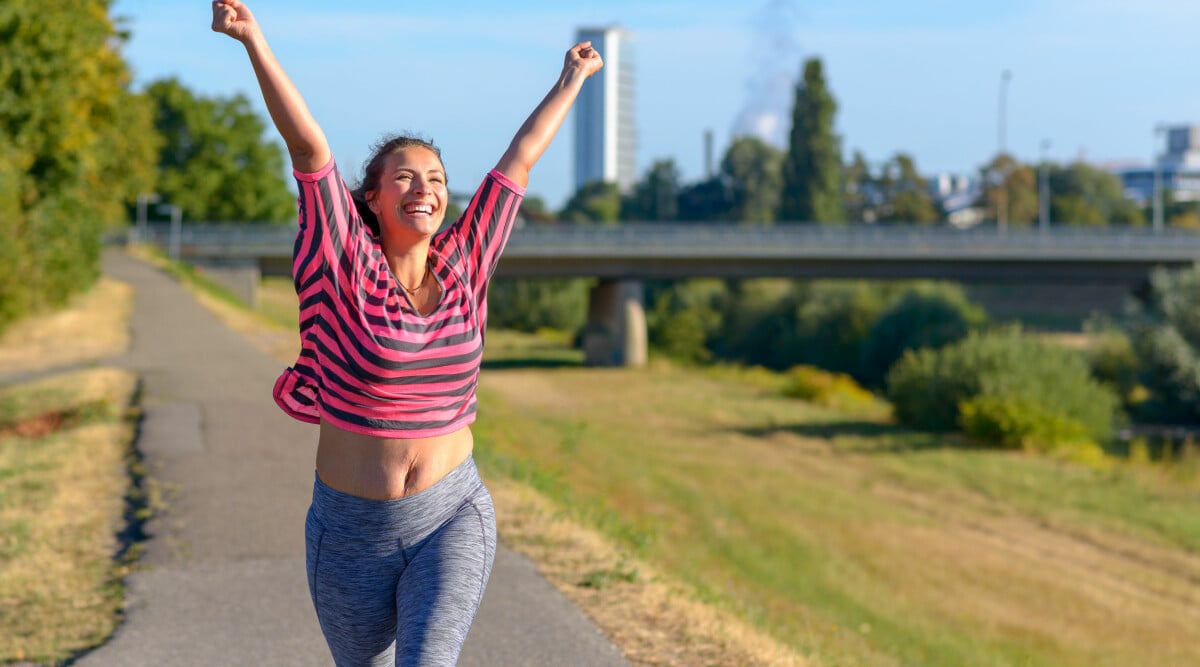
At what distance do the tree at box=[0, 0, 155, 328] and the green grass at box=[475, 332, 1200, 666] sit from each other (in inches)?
540

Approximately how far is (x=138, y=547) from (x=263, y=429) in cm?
559

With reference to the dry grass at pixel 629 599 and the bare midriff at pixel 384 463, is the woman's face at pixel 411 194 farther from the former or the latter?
the dry grass at pixel 629 599

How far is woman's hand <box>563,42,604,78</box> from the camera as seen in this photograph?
3.93m

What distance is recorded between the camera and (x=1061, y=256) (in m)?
55.4

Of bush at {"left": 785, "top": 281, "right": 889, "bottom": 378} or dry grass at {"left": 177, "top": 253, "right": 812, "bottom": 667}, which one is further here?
bush at {"left": 785, "top": 281, "right": 889, "bottom": 378}

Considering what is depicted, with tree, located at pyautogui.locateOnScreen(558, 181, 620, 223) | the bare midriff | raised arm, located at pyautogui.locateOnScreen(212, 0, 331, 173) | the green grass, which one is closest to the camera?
raised arm, located at pyautogui.locateOnScreen(212, 0, 331, 173)

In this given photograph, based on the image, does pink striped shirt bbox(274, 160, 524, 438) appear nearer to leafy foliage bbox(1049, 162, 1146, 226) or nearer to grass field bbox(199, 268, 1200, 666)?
grass field bbox(199, 268, 1200, 666)

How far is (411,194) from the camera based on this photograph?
349 cm

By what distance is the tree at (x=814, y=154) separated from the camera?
83125 mm

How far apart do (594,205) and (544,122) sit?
5472 inches

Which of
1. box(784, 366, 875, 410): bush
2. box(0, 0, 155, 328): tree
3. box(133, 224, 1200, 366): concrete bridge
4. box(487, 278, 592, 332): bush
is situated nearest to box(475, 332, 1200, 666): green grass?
box(784, 366, 875, 410): bush

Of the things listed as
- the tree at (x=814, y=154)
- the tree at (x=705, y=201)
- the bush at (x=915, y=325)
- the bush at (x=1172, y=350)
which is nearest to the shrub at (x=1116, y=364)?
the bush at (x=1172, y=350)

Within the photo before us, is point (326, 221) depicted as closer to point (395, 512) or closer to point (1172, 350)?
point (395, 512)

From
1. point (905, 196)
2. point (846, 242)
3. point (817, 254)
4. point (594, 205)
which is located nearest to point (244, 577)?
point (817, 254)
